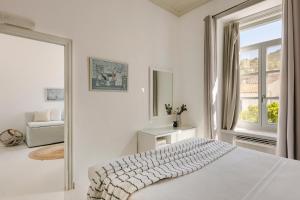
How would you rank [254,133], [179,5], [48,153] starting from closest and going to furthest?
[254,133] < [179,5] < [48,153]

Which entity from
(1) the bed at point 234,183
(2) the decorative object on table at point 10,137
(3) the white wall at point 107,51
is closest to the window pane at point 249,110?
(1) the bed at point 234,183

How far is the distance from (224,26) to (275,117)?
5.74ft

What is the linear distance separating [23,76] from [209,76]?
4.98 m

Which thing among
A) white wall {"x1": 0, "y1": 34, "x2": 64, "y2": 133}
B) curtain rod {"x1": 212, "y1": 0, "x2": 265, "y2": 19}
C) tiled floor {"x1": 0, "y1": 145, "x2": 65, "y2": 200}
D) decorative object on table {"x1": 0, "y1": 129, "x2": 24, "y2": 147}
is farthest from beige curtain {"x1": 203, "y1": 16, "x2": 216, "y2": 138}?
white wall {"x1": 0, "y1": 34, "x2": 64, "y2": 133}

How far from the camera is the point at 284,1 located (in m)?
2.07

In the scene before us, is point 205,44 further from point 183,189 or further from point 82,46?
point 183,189

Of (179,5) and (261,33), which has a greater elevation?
(179,5)

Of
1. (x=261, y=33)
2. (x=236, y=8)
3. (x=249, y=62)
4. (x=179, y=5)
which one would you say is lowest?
(x=249, y=62)

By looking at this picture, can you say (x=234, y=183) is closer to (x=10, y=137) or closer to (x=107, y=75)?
(x=107, y=75)

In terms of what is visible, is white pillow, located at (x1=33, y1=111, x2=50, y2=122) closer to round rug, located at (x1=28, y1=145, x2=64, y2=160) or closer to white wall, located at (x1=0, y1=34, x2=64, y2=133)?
white wall, located at (x1=0, y1=34, x2=64, y2=133)

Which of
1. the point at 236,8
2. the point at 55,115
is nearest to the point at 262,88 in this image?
the point at 236,8

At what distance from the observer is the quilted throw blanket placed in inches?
39.2

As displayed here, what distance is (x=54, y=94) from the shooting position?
525 centimetres

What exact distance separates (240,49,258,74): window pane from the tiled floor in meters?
3.23
